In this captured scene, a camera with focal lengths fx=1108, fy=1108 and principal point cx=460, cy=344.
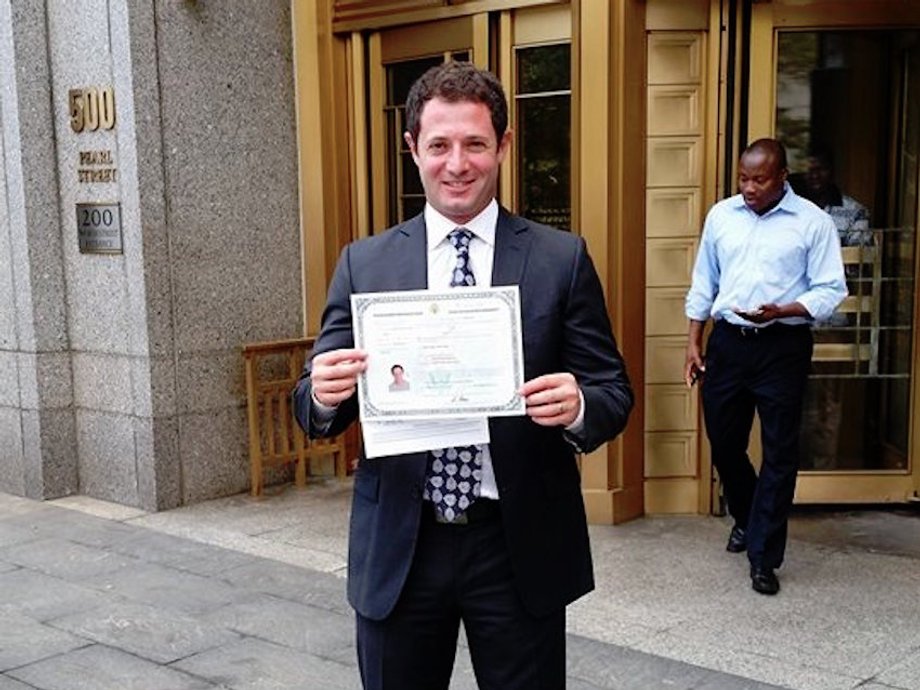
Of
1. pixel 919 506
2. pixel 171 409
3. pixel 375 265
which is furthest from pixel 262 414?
pixel 375 265

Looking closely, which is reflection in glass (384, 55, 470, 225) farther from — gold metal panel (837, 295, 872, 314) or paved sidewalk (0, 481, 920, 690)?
gold metal panel (837, 295, 872, 314)

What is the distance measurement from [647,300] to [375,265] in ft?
11.8

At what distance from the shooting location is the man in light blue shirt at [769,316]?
4797mm

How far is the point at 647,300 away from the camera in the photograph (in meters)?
5.92

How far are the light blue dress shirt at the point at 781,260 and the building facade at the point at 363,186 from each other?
79 centimetres

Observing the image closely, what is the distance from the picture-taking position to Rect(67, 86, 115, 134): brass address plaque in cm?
634

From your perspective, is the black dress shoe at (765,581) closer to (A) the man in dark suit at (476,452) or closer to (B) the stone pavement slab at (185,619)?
(B) the stone pavement slab at (185,619)

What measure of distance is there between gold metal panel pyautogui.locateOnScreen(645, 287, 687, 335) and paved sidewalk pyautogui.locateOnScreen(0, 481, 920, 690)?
103 cm

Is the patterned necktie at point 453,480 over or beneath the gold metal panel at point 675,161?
beneath

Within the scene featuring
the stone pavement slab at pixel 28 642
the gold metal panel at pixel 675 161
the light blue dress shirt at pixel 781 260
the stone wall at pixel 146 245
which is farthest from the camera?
the stone wall at pixel 146 245

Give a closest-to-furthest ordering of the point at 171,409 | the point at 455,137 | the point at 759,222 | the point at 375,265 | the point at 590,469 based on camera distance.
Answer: the point at 455,137 → the point at 375,265 → the point at 759,222 → the point at 590,469 → the point at 171,409

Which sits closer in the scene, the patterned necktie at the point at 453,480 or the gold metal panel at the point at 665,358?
the patterned necktie at the point at 453,480

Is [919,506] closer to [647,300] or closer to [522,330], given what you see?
[647,300]

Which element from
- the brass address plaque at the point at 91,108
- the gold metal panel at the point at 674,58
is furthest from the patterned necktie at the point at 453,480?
the brass address plaque at the point at 91,108
